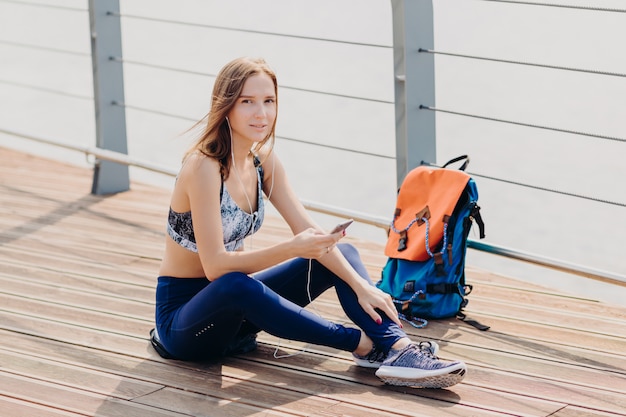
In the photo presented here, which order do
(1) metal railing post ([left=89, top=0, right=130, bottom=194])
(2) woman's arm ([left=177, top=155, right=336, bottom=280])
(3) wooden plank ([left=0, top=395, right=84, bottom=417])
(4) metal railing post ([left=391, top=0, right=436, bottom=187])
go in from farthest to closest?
(1) metal railing post ([left=89, top=0, right=130, bottom=194]) < (4) metal railing post ([left=391, top=0, right=436, bottom=187]) < (2) woman's arm ([left=177, top=155, right=336, bottom=280]) < (3) wooden plank ([left=0, top=395, right=84, bottom=417])

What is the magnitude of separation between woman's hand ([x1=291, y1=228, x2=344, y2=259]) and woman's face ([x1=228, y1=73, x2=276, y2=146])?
0.98 feet

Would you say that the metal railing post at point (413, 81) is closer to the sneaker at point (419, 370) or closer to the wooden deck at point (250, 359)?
the wooden deck at point (250, 359)

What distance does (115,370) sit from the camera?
241 cm

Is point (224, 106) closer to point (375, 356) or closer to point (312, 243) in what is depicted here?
point (312, 243)

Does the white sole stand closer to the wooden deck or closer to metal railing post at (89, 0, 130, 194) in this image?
the wooden deck

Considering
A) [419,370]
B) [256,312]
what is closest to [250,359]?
[256,312]

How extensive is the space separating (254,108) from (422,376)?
→ 0.77 meters

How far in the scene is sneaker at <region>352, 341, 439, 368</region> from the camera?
2361mm

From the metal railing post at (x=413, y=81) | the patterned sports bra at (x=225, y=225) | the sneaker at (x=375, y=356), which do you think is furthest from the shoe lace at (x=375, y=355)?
the metal railing post at (x=413, y=81)

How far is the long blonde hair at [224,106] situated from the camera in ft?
7.62

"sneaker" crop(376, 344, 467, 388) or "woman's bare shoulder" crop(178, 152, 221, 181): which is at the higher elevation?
"woman's bare shoulder" crop(178, 152, 221, 181)

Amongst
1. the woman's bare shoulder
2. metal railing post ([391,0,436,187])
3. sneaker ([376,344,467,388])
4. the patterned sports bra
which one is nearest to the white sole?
sneaker ([376,344,467,388])

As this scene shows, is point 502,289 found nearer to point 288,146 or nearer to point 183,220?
point 183,220

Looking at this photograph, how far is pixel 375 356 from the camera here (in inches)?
93.6
